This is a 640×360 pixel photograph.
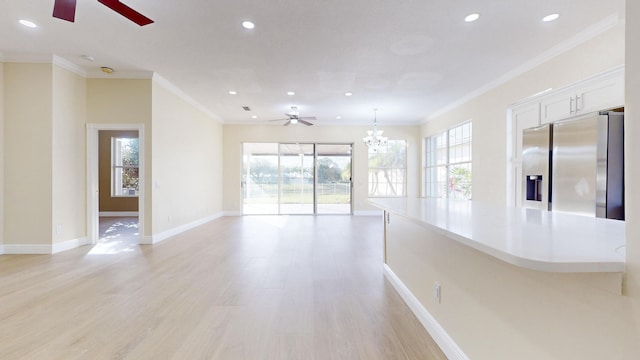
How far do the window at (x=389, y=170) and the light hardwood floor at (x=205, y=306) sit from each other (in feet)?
16.1

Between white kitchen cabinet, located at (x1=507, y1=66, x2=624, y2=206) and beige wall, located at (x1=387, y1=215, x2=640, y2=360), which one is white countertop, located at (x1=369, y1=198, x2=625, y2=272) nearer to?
beige wall, located at (x1=387, y1=215, x2=640, y2=360)

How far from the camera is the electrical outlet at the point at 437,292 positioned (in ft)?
6.40

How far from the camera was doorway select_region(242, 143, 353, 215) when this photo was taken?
29.6 feet

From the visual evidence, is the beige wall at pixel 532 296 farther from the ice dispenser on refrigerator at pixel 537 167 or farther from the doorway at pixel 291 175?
the doorway at pixel 291 175

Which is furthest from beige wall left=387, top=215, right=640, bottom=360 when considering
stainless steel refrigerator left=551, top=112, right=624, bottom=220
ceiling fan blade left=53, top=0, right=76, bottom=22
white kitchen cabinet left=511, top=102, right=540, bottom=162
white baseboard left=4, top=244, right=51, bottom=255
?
white baseboard left=4, top=244, right=51, bottom=255

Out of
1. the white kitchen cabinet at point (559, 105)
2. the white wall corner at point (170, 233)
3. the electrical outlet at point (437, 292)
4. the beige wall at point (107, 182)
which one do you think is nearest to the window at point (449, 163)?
the white kitchen cabinet at point (559, 105)

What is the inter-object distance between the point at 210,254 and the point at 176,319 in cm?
197

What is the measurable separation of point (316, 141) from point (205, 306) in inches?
272

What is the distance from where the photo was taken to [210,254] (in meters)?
4.20

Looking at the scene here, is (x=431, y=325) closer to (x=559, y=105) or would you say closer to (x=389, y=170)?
(x=559, y=105)

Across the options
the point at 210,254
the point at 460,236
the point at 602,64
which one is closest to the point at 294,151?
the point at 210,254

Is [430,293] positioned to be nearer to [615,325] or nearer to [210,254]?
[615,325]

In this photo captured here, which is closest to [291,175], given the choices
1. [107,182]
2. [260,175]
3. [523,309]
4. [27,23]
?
[260,175]

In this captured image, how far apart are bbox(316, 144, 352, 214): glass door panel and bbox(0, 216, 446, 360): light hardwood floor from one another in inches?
185
